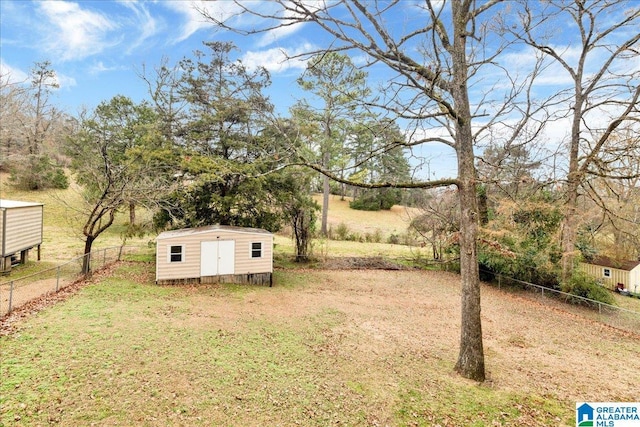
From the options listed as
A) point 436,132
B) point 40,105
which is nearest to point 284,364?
point 436,132

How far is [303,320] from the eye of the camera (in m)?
9.30

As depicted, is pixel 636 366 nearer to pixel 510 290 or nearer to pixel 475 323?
pixel 475 323

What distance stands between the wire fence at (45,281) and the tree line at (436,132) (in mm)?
2193

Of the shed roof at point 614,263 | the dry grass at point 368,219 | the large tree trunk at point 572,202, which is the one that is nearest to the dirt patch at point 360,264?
the dry grass at point 368,219

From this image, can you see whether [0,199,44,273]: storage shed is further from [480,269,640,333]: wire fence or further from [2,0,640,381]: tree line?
[480,269,640,333]: wire fence

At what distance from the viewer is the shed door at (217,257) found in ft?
41.3

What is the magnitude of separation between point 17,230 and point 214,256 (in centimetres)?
780

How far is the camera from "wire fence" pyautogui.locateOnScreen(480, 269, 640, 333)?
10664 mm

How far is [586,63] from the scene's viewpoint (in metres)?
12.3

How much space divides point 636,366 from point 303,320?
27.0ft

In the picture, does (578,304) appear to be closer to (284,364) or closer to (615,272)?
(615,272)

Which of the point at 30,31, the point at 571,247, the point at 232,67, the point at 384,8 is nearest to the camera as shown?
the point at 384,8

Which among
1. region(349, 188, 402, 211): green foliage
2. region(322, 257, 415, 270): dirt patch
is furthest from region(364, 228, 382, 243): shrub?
region(349, 188, 402, 211): green foliage

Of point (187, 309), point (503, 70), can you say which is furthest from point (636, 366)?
point (187, 309)
